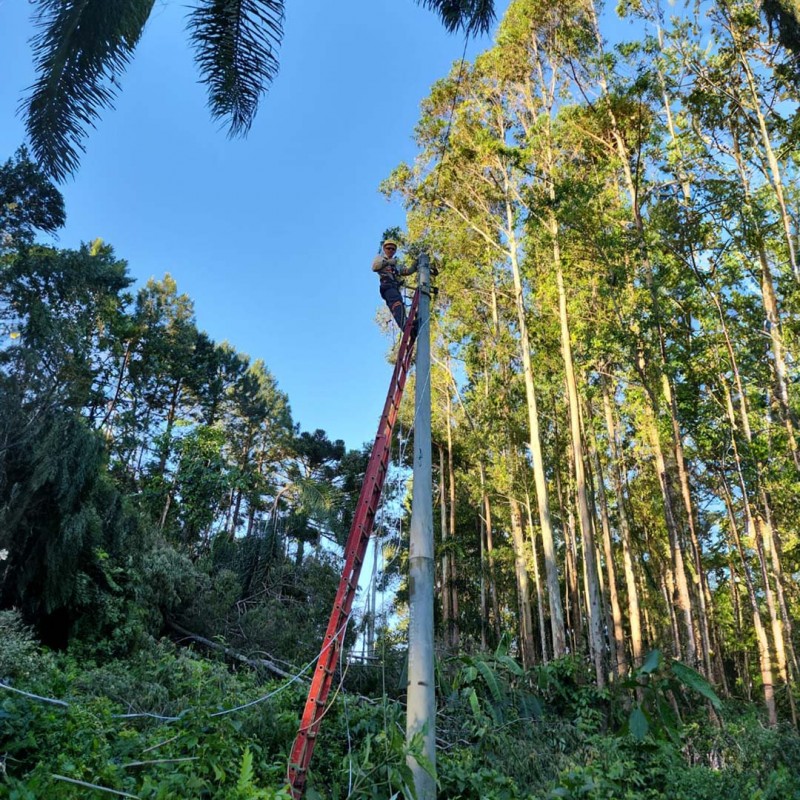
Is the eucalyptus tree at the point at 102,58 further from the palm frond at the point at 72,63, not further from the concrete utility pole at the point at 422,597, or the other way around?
the concrete utility pole at the point at 422,597

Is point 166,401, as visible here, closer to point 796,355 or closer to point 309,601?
point 309,601

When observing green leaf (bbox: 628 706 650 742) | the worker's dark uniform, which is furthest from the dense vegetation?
the worker's dark uniform

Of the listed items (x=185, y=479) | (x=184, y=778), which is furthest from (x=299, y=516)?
(x=184, y=778)

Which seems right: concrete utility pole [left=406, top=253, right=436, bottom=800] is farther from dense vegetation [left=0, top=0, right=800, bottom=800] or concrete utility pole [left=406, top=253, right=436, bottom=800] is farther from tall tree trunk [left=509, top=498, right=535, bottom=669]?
tall tree trunk [left=509, top=498, right=535, bottom=669]

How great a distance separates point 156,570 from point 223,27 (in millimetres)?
8611

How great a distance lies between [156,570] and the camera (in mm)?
9469

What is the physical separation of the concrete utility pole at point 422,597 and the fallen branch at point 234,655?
416 cm

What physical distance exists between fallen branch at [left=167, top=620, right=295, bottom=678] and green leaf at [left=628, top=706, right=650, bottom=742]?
390 centimetres

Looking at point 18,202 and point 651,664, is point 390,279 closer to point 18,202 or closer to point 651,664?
point 651,664

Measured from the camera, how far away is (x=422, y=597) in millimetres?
3322

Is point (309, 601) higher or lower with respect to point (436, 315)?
lower

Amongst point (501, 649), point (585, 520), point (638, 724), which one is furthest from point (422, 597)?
point (585, 520)

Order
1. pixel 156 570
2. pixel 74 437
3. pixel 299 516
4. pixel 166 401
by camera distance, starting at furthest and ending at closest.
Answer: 1. pixel 166 401
2. pixel 299 516
3. pixel 156 570
4. pixel 74 437

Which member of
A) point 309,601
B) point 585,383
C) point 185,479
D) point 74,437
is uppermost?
point 585,383
